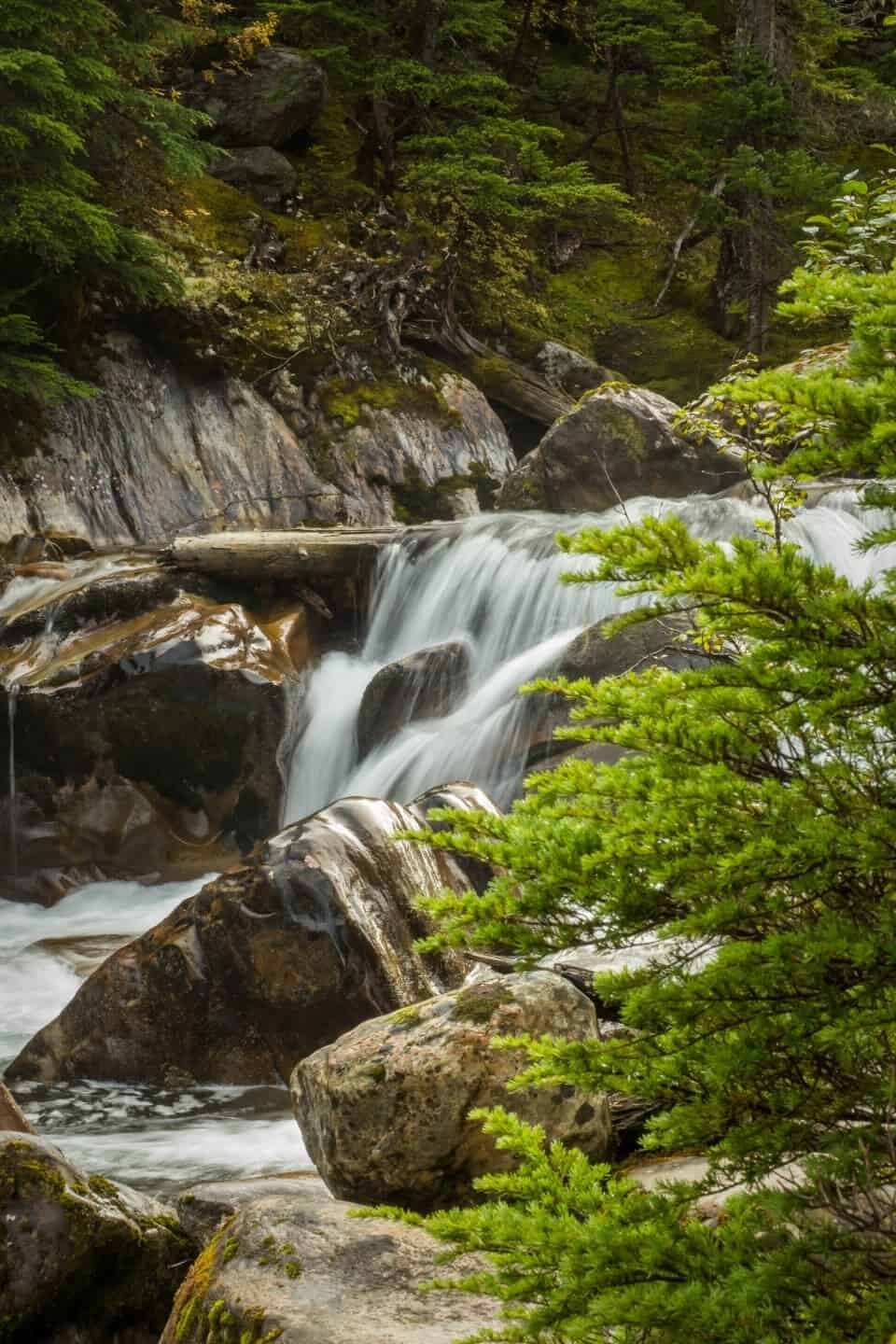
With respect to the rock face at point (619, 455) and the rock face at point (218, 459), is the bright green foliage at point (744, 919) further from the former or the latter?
the rock face at point (218, 459)

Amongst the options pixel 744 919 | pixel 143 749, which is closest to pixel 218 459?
pixel 143 749

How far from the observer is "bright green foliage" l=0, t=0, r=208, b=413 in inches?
500

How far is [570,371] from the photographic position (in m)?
18.6

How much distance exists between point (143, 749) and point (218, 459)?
5808mm

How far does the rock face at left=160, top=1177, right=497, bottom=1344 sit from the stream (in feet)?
6.81

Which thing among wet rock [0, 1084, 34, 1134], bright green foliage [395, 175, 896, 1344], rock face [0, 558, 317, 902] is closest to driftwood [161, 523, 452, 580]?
rock face [0, 558, 317, 902]

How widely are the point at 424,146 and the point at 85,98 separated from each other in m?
6.66

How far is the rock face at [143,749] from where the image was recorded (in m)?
10.9

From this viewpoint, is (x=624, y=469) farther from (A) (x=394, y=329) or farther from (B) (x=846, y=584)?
(B) (x=846, y=584)

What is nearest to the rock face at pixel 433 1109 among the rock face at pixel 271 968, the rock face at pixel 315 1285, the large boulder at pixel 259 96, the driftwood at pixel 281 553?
the rock face at pixel 315 1285

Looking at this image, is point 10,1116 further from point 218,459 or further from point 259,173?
point 259,173

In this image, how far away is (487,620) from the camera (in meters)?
11.8

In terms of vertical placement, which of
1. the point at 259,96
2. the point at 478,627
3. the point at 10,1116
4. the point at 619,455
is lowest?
the point at 478,627

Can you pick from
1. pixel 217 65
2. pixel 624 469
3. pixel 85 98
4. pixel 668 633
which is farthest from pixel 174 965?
pixel 217 65
